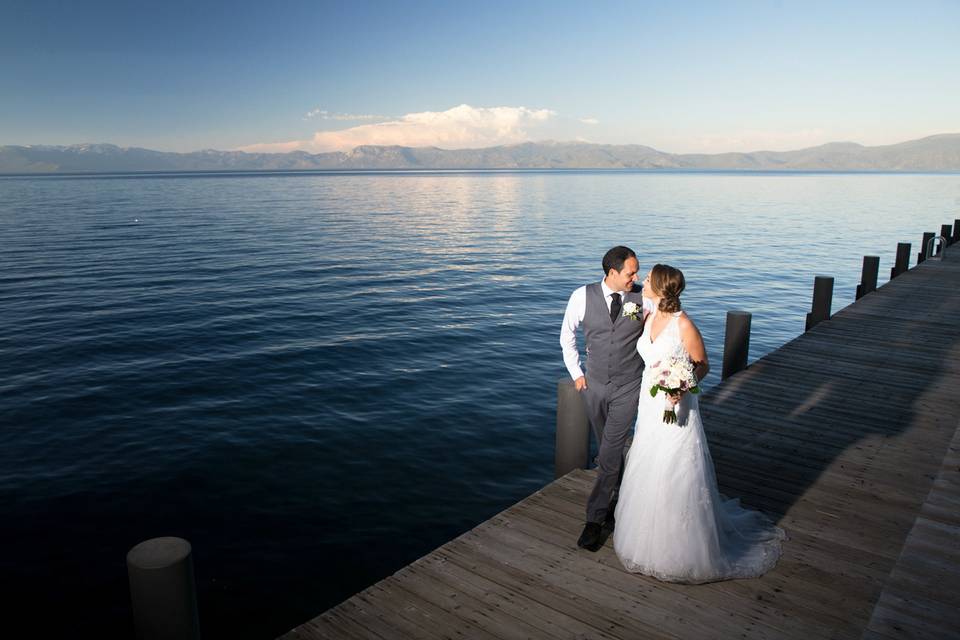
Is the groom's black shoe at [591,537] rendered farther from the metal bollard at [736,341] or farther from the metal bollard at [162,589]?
the metal bollard at [736,341]

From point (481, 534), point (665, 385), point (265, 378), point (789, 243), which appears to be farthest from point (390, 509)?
point (789, 243)

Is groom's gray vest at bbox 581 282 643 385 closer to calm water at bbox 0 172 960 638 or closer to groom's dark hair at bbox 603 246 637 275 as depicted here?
groom's dark hair at bbox 603 246 637 275

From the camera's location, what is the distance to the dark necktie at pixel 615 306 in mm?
5391

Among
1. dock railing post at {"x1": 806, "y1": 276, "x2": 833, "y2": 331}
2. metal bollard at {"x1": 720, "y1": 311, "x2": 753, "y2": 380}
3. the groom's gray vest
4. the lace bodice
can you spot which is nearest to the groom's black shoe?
the groom's gray vest

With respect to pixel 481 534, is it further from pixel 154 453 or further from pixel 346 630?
pixel 154 453

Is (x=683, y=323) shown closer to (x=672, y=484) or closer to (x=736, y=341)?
(x=672, y=484)

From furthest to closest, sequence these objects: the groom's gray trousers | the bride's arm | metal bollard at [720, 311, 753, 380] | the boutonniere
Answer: metal bollard at [720, 311, 753, 380] → the groom's gray trousers → the boutonniere → the bride's arm

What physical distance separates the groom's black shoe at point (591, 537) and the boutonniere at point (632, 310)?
190cm

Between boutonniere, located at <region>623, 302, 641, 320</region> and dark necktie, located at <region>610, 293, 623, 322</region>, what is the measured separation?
15 centimetres

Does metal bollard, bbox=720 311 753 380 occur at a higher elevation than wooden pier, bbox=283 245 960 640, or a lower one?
→ higher

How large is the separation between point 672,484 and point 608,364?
1091 mm

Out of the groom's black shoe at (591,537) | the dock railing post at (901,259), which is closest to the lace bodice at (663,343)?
the groom's black shoe at (591,537)

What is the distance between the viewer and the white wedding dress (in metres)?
5.05

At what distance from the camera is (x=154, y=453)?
10.9 metres
